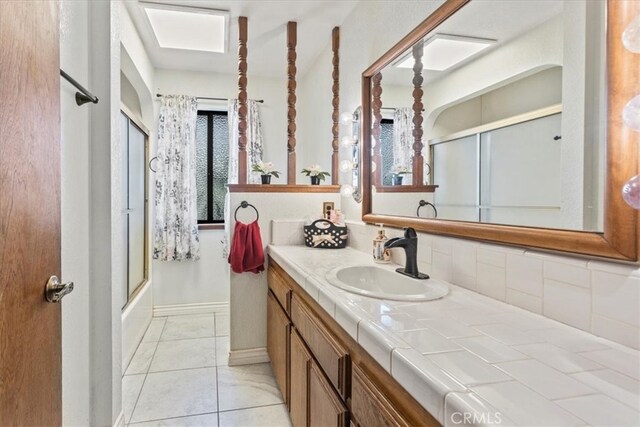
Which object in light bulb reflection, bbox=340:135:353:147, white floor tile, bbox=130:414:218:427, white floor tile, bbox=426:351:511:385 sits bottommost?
white floor tile, bbox=130:414:218:427

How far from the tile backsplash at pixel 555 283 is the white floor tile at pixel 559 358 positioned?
6.3 inches

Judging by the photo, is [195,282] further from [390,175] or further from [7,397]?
[7,397]

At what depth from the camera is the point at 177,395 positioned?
2139 millimetres

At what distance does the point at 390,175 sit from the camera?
1.96 meters

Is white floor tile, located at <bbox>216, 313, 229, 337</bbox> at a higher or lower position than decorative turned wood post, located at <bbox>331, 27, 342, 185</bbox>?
lower

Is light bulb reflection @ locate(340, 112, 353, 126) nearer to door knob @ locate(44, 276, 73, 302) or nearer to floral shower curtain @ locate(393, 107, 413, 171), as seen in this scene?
floral shower curtain @ locate(393, 107, 413, 171)

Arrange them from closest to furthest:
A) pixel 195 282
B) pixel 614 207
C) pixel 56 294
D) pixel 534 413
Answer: pixel 534 413 < pixel 614 207 < pixel 56 294 < pixel 195 282

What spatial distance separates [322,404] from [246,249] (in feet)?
4.38

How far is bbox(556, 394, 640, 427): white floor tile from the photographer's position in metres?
0.50

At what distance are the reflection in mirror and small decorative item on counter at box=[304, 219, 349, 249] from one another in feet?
1.85

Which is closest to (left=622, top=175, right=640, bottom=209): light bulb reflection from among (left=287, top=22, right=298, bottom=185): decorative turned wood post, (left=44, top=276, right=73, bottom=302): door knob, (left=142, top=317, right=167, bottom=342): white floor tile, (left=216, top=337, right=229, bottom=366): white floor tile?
(left=44, top=276, right=73, bottom=302): door knob

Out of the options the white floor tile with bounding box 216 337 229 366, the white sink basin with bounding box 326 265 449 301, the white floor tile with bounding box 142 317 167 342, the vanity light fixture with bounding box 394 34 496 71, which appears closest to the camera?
the white sink basin with bounding box 326 265 449 301

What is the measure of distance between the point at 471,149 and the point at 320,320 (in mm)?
867

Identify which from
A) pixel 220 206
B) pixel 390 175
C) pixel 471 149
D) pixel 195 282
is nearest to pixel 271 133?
pixel 220 206
